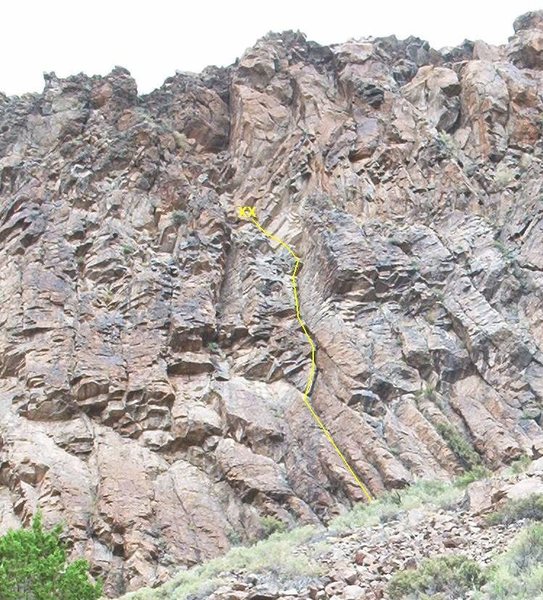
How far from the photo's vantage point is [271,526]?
1984 centimetres

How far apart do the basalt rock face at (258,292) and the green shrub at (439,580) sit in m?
8.41

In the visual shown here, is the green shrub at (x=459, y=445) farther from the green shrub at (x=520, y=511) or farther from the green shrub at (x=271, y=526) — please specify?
the green shrub at (x=520, y=511)

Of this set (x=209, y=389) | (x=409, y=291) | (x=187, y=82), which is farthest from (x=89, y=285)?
(x=187, y=82)

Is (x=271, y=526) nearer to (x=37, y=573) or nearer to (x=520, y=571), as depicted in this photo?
(x=37, y=573)

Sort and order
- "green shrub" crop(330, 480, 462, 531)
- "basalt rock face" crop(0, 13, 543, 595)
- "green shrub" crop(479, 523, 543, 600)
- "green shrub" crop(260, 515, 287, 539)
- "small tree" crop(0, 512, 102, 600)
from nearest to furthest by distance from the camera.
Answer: "green shrub" crop(479, 523, 543, 600)
"small tree" crop(0, 512, 102, 600)
"green shrub" crop(330, 480, 462, 531)
"green shrub" crop(260, 515, 287, 539)
"basalt rock face" crop(0, 13, 543, 595)

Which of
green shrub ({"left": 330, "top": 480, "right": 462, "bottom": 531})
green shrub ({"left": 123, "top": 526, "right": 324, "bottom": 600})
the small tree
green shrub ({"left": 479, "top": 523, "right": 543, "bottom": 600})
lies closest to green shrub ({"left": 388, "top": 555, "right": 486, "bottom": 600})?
green shrub ({"left": 479, "top": 523, "right": 543, "bottom": 600})

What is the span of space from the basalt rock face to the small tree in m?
3.84

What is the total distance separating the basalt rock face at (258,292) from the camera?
21.2 meters

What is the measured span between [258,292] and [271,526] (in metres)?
10.8

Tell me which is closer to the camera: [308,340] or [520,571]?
[520,571]

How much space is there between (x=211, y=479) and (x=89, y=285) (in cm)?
1031

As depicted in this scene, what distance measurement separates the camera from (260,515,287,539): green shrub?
64.7 ft

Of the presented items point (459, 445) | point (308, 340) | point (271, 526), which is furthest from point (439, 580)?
point (308, 340)

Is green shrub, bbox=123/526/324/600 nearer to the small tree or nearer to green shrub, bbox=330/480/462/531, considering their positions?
green shrub, bbox=330/480/462/531
